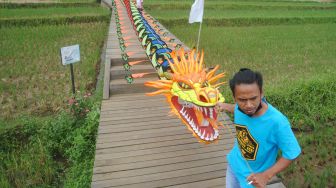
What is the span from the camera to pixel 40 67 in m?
7.02

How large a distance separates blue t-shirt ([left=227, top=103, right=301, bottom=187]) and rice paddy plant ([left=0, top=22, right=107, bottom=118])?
151 inches

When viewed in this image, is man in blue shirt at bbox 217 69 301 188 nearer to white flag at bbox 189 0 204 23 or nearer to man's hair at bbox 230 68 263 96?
man's hair at bbox 230 68 263 96

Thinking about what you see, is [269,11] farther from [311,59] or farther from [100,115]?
[100,115]

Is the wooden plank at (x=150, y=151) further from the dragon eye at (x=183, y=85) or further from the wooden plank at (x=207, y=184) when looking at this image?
the dragon eye at (x=183, y=85)

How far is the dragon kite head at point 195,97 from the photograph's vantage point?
2.73 metres

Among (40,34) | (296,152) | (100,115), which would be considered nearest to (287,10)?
(40,34)

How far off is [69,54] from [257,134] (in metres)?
3.58

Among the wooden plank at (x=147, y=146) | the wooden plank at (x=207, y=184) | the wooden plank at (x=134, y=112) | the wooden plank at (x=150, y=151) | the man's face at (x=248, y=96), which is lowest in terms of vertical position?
the wooden plank at (x=207, y=184)

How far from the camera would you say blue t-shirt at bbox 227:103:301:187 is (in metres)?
1.70

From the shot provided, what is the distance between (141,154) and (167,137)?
1.54ft

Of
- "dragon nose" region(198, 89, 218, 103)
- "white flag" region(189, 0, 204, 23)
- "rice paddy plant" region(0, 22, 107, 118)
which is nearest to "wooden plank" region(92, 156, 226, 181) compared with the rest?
"dragon nose" region(198, 89, 218, 103)

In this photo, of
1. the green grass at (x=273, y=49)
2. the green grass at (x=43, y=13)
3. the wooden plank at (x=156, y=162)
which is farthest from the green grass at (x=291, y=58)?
the green grass at (x=43, y=13)

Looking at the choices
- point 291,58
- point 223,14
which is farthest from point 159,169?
point 223,14

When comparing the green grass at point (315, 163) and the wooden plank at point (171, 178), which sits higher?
the wooden plank at point (171, 178)
